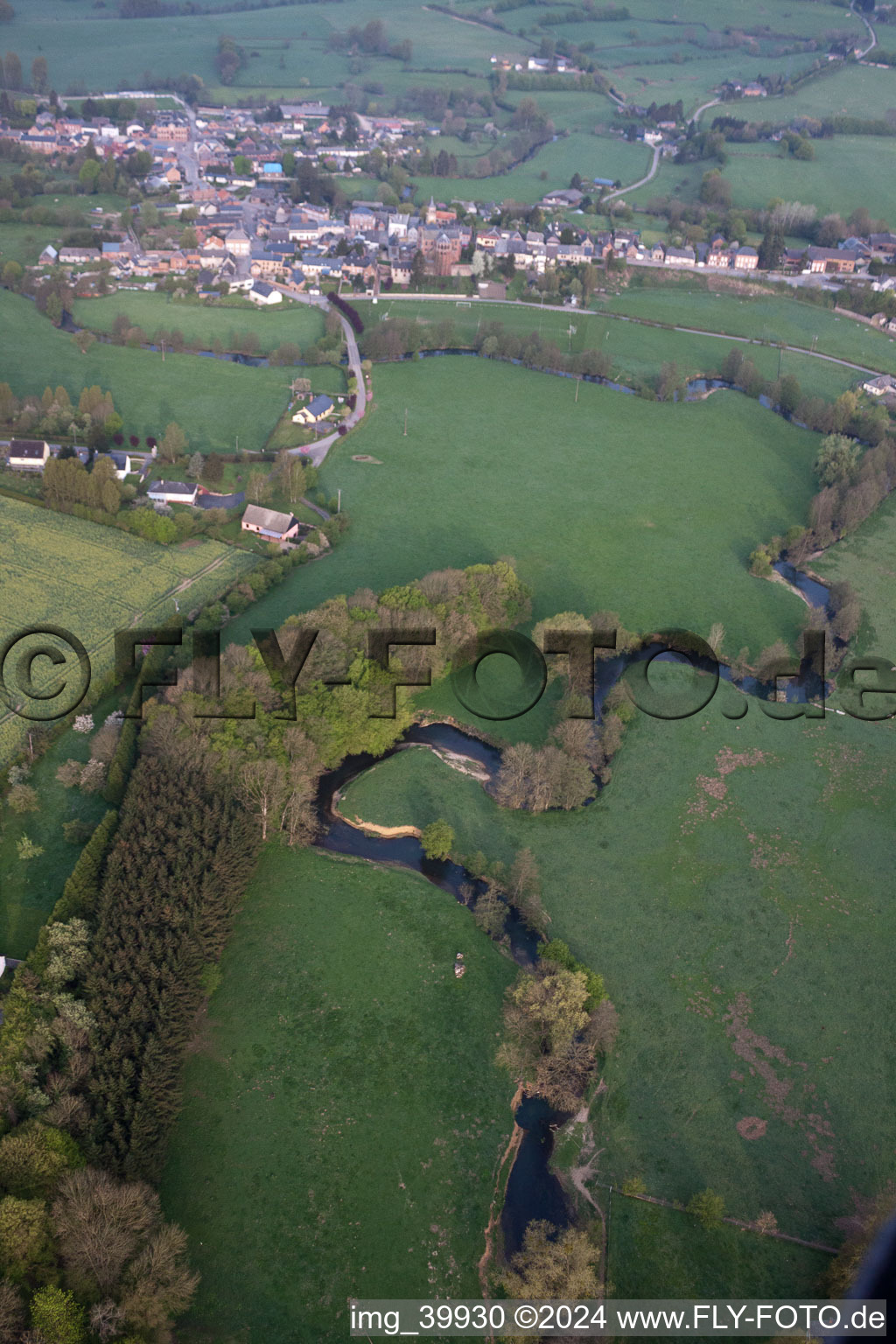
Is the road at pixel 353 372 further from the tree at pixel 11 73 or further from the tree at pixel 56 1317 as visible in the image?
the tree at pixel 11 73

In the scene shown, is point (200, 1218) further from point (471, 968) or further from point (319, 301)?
point (319, 301)

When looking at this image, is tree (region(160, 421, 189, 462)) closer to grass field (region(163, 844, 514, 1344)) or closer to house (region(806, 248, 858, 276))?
grass field (region(163, 844, 514, 1344))

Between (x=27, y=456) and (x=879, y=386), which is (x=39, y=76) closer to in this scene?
(x=27, y=456)

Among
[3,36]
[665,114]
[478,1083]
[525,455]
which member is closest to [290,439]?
[525,455]

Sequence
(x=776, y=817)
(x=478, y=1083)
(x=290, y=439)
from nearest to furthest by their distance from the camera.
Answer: (x=478, y=1083) → (x=776, y=817) → (x=290, y=439)

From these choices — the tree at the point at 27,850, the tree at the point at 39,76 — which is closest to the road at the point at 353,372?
the tree at the point at 27,850

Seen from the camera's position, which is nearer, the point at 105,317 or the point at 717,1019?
the point at 717,1019
